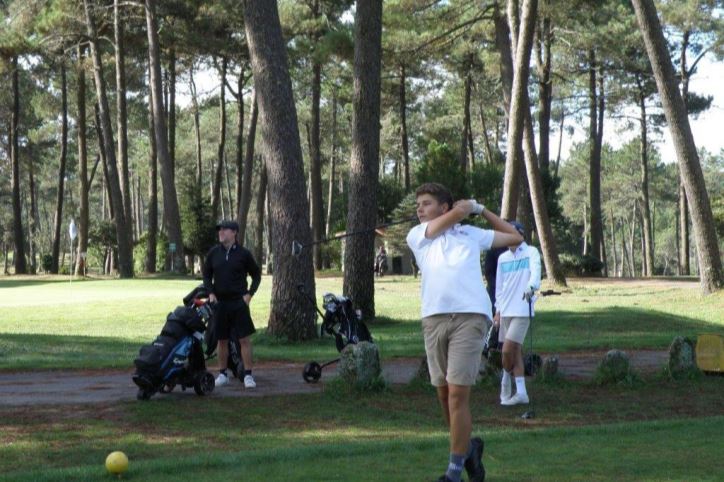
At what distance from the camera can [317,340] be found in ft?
54.0

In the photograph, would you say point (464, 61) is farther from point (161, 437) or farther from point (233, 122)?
point (161, 437)

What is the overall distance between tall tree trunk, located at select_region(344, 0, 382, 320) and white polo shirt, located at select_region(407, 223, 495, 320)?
12.7 metres

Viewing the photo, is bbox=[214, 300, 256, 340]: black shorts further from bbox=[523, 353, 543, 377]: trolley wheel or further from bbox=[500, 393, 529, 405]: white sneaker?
bbox=[523, 353, 543, 377]: trolley wheel

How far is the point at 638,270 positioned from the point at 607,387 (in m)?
115

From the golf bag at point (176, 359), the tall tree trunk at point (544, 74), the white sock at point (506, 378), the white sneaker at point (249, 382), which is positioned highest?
the tall tree trunk at point (544, 74)

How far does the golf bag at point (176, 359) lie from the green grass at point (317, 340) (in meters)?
3.59

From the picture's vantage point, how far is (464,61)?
5112 centimetres

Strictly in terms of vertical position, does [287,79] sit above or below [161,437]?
above

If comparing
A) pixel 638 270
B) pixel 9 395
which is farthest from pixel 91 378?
pixel 638 270

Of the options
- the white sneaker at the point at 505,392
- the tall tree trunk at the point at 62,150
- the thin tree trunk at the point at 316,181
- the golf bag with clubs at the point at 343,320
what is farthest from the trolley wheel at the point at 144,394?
the tall tree trunk at the point at 62,150

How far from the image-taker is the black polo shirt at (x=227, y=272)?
11.1 meters

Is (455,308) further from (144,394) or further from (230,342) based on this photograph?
(230,342)

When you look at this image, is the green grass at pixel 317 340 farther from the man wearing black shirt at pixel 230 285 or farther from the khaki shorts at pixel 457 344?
the khaki shorts at pixel 457 344

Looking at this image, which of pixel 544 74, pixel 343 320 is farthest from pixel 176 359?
pixel 544 74
